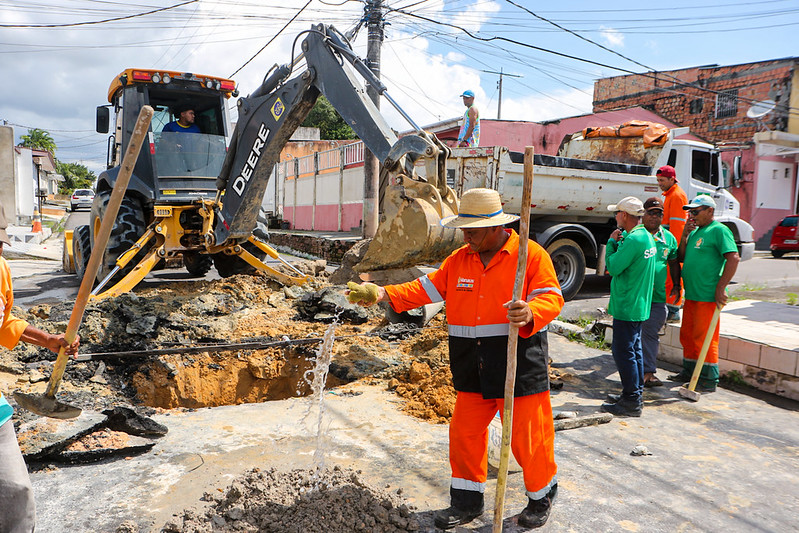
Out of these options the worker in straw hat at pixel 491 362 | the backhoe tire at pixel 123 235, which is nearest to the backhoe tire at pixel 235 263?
the backhoe tire at pixel 123 235

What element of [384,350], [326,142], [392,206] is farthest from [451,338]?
[326,142]

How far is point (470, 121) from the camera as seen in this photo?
934 centimetres

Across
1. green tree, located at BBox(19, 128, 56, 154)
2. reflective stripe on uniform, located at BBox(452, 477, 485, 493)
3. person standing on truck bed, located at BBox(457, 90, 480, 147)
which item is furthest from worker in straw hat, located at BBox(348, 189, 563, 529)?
green tree, located at BBox(19, 128, 56, 154)

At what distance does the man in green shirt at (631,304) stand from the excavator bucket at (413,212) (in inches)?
56.2

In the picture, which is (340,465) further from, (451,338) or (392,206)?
Result: (392,206)

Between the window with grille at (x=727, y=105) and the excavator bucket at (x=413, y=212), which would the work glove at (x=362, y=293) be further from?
the window with grille at (x=727, y=105)

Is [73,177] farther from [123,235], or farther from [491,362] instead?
[491,362]

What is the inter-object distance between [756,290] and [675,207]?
18.2ft

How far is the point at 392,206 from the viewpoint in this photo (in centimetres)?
419

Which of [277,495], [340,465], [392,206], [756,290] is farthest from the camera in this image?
[756,290]

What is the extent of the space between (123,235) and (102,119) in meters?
1.91

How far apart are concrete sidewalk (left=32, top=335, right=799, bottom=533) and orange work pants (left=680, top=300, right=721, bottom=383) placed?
0.40 metres

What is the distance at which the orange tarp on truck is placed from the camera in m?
9.70

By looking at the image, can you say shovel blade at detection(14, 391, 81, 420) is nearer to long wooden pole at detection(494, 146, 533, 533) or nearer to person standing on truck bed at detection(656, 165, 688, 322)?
long wooden pole at detection(494, 146, 533, 533)
